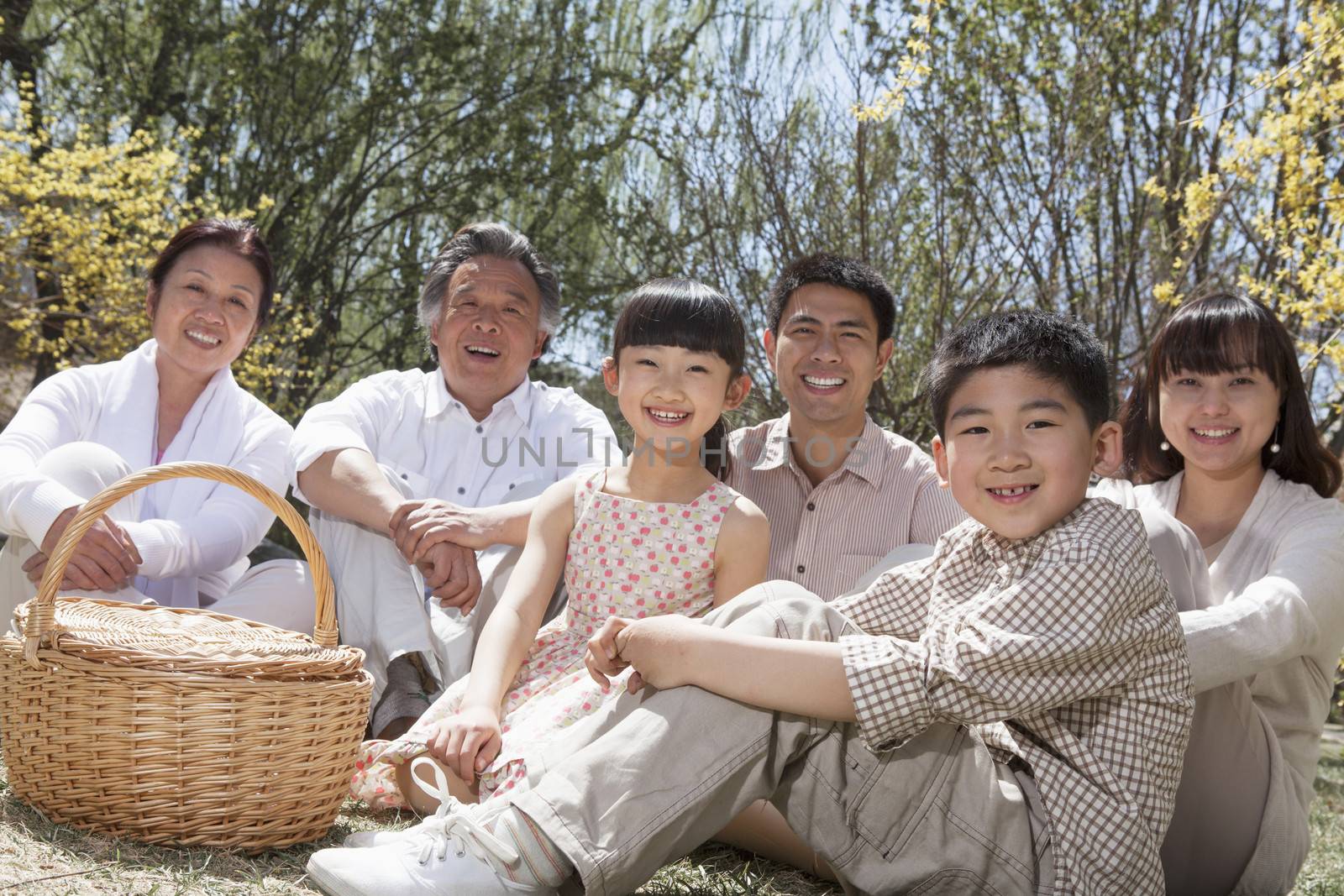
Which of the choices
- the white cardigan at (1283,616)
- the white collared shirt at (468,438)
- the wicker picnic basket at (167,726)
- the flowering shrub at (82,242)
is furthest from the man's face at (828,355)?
the flowering shrub at (82,242)

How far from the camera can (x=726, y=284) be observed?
6.04 meters

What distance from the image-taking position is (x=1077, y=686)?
1.78 m

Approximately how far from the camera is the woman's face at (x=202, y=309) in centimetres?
341

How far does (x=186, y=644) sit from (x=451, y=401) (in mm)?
1545

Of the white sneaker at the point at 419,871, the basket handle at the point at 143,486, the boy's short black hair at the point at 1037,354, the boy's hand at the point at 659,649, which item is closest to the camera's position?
the white sneaker at the point at 419,871

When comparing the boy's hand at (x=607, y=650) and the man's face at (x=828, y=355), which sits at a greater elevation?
the man's face at (x=828, y=355)

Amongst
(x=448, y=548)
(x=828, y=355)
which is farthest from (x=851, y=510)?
(x=448, y=548)

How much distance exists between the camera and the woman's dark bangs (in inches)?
100

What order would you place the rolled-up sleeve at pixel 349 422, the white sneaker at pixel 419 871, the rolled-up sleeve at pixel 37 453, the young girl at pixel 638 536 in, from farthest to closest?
1. the rolled-up sleeve at pixel 349 422
2. the rolled-up sleeve at pixel 37 453
3. the young girl at pixel 638 536
4. the white sneaker at pixel 419 871

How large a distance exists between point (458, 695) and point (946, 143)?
419cm

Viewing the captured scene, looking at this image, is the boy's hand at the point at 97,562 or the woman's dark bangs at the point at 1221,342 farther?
the boy's hand at the point at 97,562

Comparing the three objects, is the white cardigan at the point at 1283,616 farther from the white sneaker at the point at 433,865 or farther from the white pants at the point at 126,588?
the white pants at the point at 126,588

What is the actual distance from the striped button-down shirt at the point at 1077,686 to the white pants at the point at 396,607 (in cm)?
136

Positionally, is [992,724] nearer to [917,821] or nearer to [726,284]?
[917,821]
